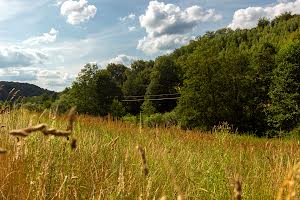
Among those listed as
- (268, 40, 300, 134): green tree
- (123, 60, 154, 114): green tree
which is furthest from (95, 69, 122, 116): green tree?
(268, 40, 300, 134): green tree

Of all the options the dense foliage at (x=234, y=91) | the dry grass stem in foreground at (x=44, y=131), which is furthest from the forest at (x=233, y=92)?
the dry grass stem in foreground at (x=44, y=131)

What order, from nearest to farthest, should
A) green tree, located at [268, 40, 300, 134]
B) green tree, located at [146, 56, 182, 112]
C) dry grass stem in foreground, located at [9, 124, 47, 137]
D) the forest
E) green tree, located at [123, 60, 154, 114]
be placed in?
dry grass stem in foreground, located at [9, 124, 47, 137]
green tree, located at [268, 40, 300, 134]
the forest
green tree, located at [146, 56, 182, 112]
green tree, located at [123, 60, 154, 114]

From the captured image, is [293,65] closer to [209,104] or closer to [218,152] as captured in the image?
[209,104]

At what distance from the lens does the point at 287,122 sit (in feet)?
139

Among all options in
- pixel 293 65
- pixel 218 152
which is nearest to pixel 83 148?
pixel 218 152

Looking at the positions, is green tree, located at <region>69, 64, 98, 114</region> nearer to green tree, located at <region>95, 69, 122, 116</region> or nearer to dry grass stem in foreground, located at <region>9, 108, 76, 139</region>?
Answer: green tree, located at <region>95, 69, 122, 116</region>

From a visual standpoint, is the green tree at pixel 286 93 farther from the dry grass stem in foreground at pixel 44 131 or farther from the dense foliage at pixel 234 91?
the dry grass stem in foreground at pixel 44 131

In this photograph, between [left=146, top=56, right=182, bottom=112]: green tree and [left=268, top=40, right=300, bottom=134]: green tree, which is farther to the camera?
[left=146, top=56, right=182, bottom=112]: green tree

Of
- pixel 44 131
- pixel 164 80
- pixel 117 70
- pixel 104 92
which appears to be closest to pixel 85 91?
pixel 104 92

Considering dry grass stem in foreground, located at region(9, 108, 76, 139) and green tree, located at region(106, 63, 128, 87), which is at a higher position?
green tree, located at region(106, 63, 128, 87)

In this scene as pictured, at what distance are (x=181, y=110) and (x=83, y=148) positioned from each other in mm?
43385

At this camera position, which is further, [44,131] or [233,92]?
[233,92]

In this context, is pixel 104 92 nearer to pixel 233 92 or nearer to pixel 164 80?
pixel 164 80

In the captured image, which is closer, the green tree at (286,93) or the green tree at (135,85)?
the green tree at (286,93)
